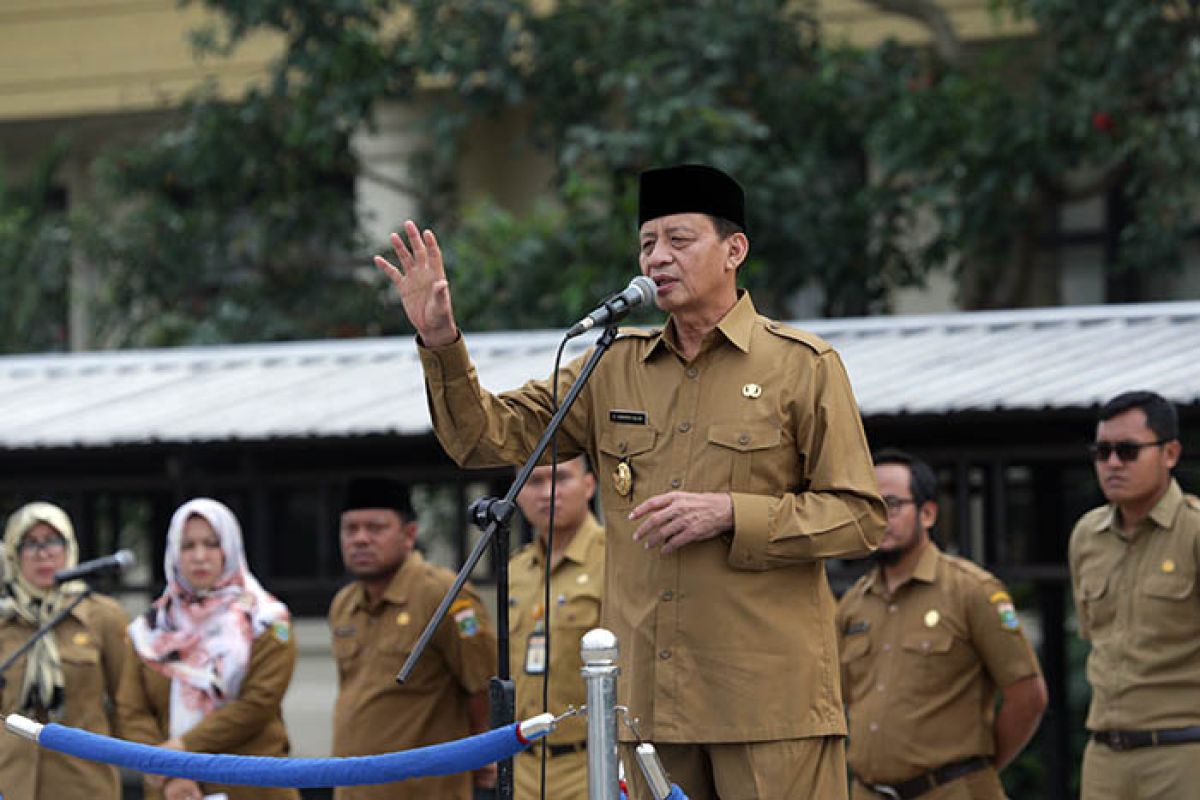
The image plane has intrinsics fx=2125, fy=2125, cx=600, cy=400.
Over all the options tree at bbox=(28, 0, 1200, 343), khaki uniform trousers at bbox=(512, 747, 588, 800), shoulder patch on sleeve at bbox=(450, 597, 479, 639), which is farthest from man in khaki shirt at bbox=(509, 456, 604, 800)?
tree at bbox=(28, 0, 1200, 343)

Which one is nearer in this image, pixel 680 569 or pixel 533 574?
pixel 680 569

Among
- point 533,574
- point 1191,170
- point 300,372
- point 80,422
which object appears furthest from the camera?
point 1191,170

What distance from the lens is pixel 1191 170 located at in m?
11.7

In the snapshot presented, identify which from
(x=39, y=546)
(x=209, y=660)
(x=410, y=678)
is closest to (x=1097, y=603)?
(x=410, y=678)

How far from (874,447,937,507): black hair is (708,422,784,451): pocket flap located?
2.62 m

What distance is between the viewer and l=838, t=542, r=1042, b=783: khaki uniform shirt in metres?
6.89

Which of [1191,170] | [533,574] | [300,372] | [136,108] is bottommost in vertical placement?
[533,574]

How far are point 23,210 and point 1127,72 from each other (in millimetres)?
7553

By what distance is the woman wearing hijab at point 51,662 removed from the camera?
7543 millimetres

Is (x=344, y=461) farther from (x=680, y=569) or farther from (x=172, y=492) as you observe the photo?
(x=680, y=569)

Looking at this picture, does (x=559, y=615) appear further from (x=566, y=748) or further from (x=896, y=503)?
(x=896, y=503)

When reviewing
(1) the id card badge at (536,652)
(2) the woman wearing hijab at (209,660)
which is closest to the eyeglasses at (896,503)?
(1) the id card badge at (536,652)

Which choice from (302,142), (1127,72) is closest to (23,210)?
(302,142)

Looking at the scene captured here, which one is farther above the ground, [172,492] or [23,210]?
[23,210]
